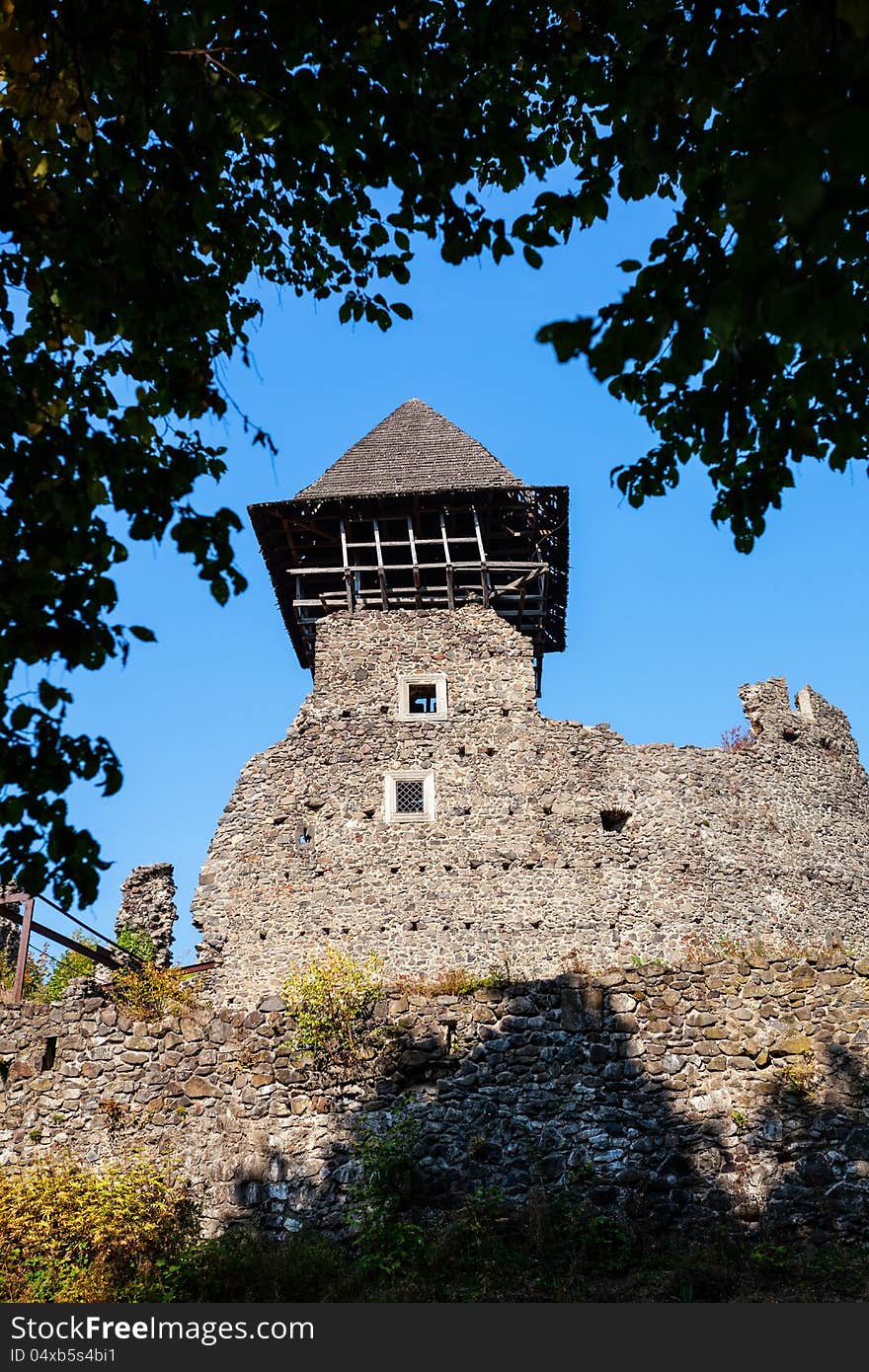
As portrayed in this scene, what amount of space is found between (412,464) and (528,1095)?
17.5 meters

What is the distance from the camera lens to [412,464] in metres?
24.2

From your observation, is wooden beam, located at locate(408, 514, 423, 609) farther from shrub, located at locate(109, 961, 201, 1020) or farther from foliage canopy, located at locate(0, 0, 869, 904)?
foliage canopy, located at locate(0, 0, 869, 904)

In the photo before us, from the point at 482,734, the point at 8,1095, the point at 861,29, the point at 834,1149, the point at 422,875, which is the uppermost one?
the point at 482,734

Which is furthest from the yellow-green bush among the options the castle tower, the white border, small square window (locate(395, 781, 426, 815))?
the castle tower

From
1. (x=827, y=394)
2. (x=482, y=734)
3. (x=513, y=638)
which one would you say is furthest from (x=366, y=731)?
(x=827, y=394)

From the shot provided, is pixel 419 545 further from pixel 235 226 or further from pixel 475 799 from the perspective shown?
pixel 235 226

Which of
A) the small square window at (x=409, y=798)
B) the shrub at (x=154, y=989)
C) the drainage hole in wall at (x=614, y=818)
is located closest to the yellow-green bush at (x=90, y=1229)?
the shrub at (x=154, y=989)

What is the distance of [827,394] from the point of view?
5.29 metres

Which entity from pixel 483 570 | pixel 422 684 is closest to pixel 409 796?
pixel 422 684

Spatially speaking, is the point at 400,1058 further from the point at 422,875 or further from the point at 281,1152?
the point at 422,875

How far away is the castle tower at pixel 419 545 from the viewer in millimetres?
21953

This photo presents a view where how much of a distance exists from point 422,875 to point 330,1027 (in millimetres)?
8030

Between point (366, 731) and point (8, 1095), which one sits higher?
point (366, 731)

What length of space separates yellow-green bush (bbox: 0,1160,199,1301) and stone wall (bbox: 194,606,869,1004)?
24.1ft
